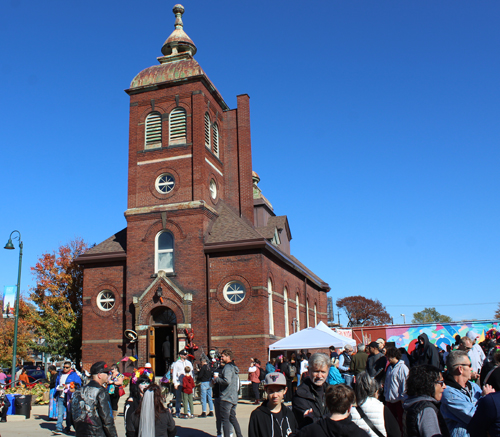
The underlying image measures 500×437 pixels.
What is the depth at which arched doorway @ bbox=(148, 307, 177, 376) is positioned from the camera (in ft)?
76.2

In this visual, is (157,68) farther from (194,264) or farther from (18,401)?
(18,401)

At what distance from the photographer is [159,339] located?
25.9m

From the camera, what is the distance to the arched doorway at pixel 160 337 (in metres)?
23.2

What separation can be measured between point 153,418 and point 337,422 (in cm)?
306

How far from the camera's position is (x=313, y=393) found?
544 cm

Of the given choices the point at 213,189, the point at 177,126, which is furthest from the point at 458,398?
the point at 177,126

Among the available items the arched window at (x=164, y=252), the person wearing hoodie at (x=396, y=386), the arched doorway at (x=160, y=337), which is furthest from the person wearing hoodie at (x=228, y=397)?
the arched window at (x=164, y=252)

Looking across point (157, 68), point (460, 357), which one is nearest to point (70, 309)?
point (157, 68)

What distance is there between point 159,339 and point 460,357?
22.2 meters

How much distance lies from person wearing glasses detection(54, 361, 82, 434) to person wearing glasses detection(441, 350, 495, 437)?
10.4m

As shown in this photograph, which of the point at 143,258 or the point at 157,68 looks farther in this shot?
the point at 157,68

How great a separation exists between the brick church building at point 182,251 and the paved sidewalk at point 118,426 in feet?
20.6

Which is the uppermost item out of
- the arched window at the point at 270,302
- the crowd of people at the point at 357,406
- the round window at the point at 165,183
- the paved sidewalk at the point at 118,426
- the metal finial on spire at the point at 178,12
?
the metal finial on spire at the point at 178,12

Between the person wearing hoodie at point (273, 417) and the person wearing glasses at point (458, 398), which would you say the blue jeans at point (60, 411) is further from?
the person wearing glasses at point (458, 398)
